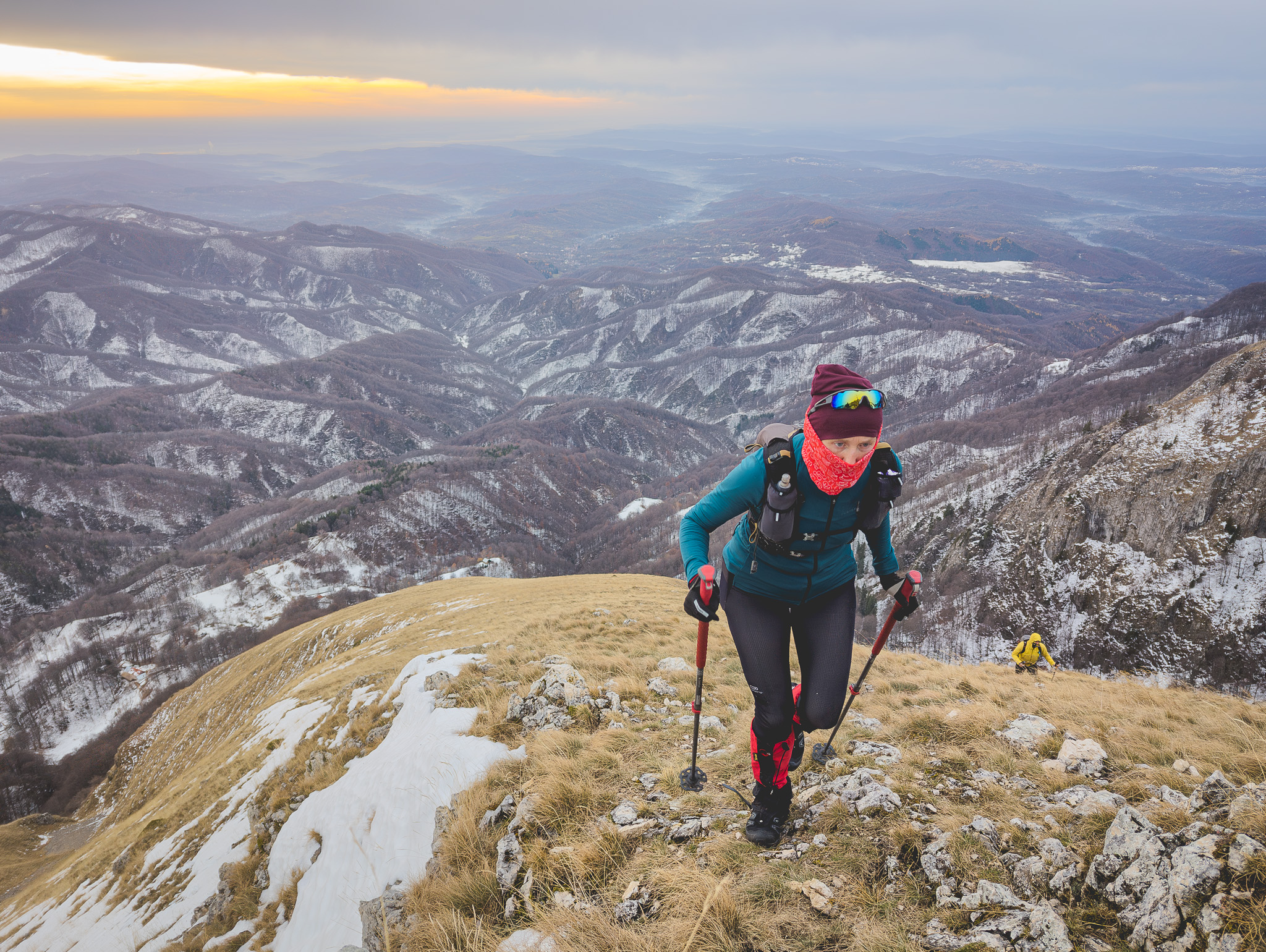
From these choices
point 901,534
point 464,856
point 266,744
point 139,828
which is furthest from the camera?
point 901,534

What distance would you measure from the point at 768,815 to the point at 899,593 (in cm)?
303

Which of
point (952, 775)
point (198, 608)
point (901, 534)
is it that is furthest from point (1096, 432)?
point (198, 608)

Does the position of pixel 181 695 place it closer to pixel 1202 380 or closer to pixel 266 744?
pixel 266 744

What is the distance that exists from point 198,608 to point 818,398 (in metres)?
158

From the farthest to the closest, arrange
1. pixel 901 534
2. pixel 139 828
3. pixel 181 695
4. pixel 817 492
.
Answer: pixel 901 534 < pixel 181 695 < pixel 139 828 < pixel 817 492

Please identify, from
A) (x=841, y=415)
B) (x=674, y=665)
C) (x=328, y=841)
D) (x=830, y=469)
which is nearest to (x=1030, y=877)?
Answer: (x=830, y=469)

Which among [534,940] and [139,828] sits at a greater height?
[534,940]

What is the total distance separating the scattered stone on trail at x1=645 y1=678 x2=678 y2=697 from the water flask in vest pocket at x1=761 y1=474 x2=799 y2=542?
5.92 meters

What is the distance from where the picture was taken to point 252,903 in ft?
27.0

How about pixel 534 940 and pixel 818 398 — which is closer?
pixel 534 940

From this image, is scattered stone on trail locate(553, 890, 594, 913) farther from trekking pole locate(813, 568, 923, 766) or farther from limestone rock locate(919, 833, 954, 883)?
trekking pole locate(813, 568, 923, 766)

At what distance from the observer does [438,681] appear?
10.9 meters

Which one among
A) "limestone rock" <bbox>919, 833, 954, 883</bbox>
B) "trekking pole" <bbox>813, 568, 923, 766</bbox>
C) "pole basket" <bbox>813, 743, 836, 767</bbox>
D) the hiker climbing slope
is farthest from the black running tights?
"pole basket" <bbox>813, 743, 836, 767</bbox>

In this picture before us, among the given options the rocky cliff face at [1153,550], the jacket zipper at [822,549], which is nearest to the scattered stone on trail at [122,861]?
the jacket zipper at [822,549]
